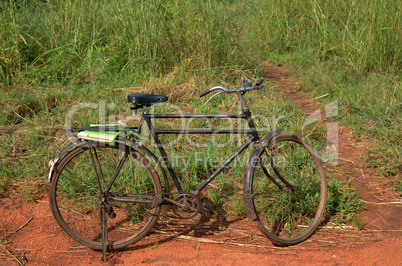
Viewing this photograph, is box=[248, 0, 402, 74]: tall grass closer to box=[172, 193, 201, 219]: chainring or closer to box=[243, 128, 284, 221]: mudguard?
box=[243, 128, 284, 221]: mudguard

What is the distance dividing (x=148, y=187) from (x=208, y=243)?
2.68 feet

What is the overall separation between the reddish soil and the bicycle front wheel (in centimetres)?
14

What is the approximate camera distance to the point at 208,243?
3203mm

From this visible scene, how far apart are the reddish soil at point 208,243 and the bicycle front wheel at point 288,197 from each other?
5.4 inches

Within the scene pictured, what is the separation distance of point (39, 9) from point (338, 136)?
18.7 feet

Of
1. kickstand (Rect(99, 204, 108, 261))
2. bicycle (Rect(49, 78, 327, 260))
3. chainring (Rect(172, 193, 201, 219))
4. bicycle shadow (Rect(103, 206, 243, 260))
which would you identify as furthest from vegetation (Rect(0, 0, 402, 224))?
kickstand (Rect(99, 204, 108, 261))

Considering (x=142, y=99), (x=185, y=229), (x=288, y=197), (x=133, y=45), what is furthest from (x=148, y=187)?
(x=133, y=45)

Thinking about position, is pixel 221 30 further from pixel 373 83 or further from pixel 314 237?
pixel 314 237

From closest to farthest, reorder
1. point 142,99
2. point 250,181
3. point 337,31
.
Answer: point 142,99
point 250,181
point 337,31

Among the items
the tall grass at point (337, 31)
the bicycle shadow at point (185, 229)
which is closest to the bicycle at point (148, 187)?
the bicycle shadow at point (185, 229)

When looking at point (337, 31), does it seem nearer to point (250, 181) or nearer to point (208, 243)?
point (250, 181)

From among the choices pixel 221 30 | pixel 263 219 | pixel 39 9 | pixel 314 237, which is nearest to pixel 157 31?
pixel 221 30

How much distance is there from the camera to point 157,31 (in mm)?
5715

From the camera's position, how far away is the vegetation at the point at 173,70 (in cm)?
422
